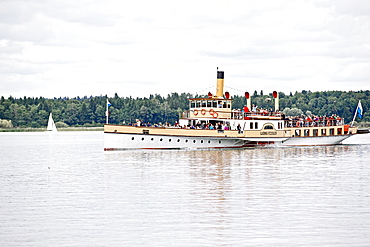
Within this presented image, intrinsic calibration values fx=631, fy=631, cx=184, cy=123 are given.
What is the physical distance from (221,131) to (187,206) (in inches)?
1855

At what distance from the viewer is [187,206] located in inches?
1201

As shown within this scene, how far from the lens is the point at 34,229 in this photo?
25391 millimetres

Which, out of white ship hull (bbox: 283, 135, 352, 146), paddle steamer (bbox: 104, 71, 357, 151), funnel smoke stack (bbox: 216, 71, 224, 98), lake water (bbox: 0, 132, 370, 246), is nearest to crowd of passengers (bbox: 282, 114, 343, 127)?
paddle steamer (bbox: 104, 71, 357, 151)

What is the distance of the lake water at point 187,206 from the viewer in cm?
2366

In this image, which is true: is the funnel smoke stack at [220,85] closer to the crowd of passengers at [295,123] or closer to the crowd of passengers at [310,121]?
the crowd of passengers at [295,123]

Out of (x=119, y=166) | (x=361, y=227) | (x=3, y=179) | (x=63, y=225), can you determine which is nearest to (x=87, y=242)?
(x=63, y=225)

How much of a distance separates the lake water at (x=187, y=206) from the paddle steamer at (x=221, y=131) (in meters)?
19.5

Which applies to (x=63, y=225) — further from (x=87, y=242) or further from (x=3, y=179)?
(x=3, y=179)

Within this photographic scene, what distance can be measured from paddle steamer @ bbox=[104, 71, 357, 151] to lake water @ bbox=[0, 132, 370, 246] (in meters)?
19.5

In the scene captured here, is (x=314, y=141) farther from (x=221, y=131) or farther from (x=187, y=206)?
(x=187, y=206)

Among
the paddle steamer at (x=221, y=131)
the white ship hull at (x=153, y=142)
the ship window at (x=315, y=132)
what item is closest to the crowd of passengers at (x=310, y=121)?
the paddle steamer at (x=221, y=131)

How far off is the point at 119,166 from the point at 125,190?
56.3 ft

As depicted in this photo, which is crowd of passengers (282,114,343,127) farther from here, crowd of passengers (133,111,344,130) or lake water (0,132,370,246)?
lake water (0,132,370,246)

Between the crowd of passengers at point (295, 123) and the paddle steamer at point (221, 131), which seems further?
the crowd of passengers at point (295, 123)
